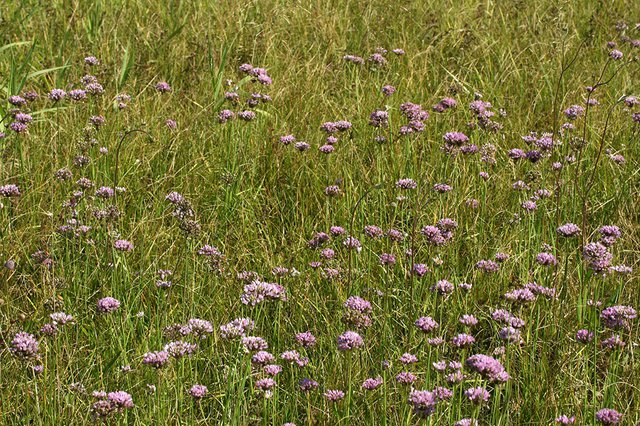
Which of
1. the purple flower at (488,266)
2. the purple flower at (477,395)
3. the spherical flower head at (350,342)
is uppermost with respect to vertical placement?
the purple flower at (477,395)

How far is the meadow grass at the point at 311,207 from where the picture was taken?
2.31m

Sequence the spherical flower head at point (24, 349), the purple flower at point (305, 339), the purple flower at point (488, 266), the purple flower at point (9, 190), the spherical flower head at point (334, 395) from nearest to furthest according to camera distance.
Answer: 1. the spherical flower head at point (24, 349)
2. the spherical flower head at point (334, 395)
3. the purple flower at point (305, 339)
4. the purple flower at point (488, 266)
5. the purple flower at point (9, 190)

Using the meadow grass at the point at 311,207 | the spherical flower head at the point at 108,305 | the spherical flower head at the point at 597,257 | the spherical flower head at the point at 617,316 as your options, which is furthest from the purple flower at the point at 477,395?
the spherical flower head at the point at 108,305

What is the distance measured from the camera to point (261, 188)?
133 inches

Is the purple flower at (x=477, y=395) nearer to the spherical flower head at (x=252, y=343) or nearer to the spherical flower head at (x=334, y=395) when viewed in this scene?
the spherical flower head at (x=334, y=395)

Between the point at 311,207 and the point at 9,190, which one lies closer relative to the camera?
the point at 9,190

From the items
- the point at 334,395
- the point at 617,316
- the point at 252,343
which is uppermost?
the point at 617,316

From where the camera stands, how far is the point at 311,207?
3396 mm

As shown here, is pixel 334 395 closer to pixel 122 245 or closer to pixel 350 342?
pixel 350 342

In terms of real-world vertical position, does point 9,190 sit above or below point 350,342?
below

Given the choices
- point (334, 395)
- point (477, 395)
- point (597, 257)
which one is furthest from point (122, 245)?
point (597, 257)

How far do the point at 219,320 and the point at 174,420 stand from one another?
455 mm

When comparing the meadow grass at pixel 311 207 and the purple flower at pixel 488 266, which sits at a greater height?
the purple flower at pixel 488 266

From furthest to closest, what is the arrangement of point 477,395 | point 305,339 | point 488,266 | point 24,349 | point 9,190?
point 9,190
point 488,266
point 305,339
point 24,349
point 477,395
